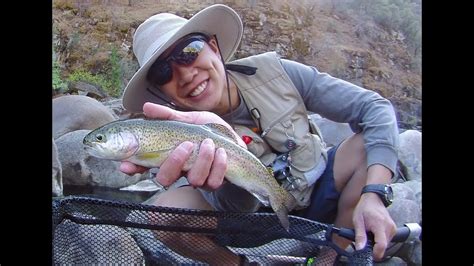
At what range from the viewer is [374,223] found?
0.90 m

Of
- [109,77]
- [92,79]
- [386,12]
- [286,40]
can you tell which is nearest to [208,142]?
[386,12]

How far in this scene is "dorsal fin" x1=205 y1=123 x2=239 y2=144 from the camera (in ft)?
2.72

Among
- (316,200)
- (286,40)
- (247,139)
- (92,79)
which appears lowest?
(92,79)

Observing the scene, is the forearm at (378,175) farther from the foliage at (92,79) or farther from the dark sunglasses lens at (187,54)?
the foliage at (92,79)

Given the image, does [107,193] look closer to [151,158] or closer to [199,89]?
[199,89]

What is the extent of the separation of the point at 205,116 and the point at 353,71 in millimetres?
1663

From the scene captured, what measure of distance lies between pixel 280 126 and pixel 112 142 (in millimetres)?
378

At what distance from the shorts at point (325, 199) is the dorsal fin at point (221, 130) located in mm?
304

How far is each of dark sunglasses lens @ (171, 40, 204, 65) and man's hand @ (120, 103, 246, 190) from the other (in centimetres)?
24

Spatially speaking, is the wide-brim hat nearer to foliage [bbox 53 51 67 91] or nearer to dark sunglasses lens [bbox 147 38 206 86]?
dark sunglasses lens [bbox 147 38 206 86]

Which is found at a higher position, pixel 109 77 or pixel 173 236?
pixel 173 236

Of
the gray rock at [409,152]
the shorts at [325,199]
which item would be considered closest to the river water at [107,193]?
the gray rock at [409,152]
